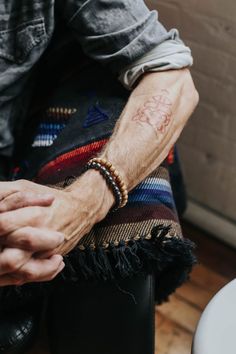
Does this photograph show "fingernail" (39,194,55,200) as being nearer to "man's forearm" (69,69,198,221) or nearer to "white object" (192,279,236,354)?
"man's forearm" (69,69,198,221)

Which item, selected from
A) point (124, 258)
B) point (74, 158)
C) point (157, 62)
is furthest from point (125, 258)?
point (157, 62)

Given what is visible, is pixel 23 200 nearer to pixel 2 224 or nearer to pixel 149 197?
pixel 2 224

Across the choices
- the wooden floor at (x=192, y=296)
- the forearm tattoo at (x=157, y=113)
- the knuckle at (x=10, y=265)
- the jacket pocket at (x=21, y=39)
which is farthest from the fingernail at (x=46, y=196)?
the wooden floor at (x=192, y=296)

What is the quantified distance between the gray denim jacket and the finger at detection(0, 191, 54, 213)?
0.33 metres

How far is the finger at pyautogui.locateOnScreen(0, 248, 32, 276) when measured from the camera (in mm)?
814

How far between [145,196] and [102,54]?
289 millimetres

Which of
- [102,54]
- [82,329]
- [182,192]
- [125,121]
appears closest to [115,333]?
[82,329]

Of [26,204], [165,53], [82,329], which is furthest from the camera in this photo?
[165,53]

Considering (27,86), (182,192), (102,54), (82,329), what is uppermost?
(102,54)

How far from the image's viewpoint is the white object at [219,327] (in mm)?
767

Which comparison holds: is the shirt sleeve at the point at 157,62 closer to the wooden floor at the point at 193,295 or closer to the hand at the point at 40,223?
the hand at the point at 40,223

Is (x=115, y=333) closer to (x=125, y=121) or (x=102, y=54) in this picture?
(x=125, y=121)

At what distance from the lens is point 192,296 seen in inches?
60.8

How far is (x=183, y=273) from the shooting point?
106 centimetres
